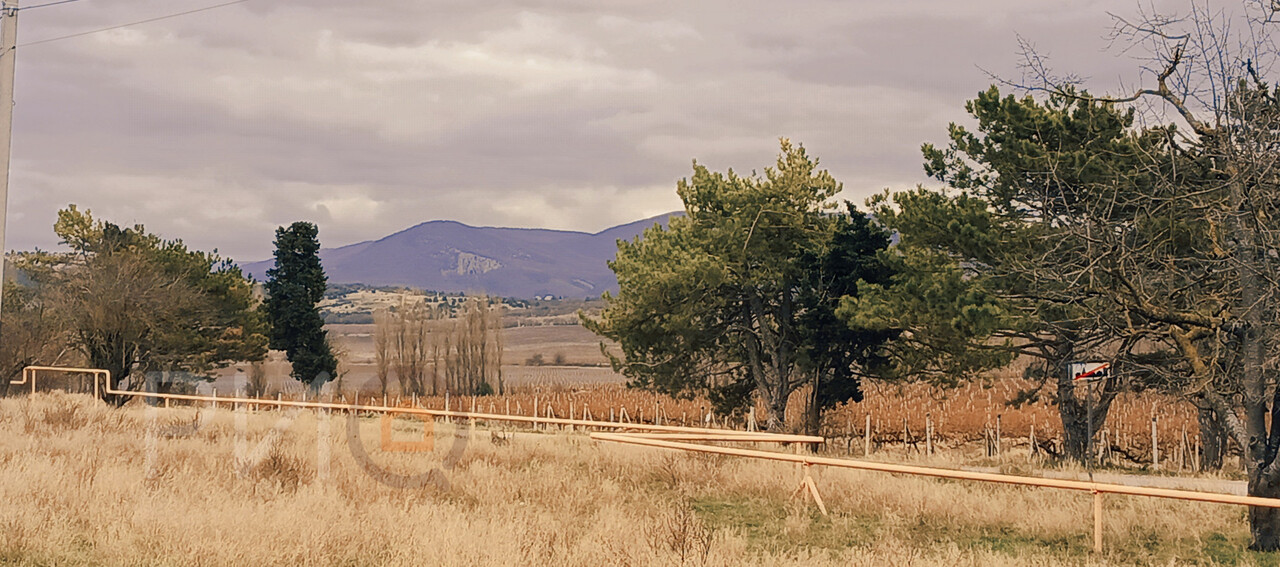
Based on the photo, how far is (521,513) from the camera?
11898 millimetres

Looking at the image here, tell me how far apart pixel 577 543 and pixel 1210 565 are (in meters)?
6.27

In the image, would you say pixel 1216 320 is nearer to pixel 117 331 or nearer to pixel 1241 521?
pixel 1241 521

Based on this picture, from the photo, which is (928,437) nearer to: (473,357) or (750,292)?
(750,292)

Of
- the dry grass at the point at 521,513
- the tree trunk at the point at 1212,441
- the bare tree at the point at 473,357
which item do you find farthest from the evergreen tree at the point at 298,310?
the tree trunk at the point at 1212,441

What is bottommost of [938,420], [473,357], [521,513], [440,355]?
[938,420]

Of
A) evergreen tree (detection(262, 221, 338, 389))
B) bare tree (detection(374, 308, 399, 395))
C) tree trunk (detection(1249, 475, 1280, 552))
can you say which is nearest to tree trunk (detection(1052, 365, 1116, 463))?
tree trunk (detection(1249, 475, 1280, 552))

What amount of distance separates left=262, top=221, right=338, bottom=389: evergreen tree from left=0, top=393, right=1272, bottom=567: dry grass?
3905 centimetres

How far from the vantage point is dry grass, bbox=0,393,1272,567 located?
964 cm

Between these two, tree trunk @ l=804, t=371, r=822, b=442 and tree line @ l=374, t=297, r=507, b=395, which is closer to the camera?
tree trunk @ l=804, t=371, r=822, b=442

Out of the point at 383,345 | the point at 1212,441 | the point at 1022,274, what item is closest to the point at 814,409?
the point at 1212,441

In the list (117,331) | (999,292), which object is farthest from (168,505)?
(117,331)

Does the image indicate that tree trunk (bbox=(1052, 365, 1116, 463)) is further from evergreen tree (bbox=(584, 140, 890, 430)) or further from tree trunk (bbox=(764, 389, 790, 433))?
tree trunk (bbox=(764, 389, 790, 433))

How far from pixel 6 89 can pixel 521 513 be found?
886cm

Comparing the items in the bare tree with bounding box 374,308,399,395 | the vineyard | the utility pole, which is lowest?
the vineyard
